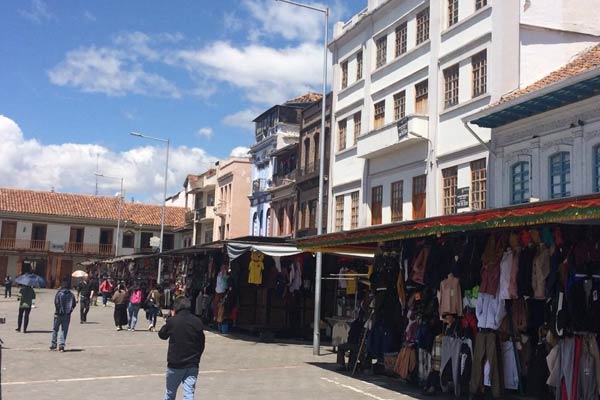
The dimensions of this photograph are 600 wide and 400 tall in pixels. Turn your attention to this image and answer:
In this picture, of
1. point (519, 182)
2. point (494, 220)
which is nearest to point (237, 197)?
point (519, 182)

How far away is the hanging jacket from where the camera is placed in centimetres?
1049

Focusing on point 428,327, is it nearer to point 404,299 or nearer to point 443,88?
point 404,299

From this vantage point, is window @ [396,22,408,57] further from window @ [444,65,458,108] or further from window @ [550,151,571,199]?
window @ [550,151,571,199]

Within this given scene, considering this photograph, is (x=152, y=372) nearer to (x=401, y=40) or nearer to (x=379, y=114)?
(x=379, y=114)

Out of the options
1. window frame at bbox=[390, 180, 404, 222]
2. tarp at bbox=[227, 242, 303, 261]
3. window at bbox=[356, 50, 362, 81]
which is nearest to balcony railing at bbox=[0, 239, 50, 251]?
window at bbox=[356, 50, 362, 81]

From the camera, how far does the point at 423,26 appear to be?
24.5 metres

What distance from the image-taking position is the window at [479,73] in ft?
68.2

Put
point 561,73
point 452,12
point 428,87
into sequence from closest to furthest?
point 561,73 < point 452,12 < point 428,87

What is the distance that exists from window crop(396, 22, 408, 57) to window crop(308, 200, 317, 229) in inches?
435

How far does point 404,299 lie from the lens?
42.9ft

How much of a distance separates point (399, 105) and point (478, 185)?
237 inches

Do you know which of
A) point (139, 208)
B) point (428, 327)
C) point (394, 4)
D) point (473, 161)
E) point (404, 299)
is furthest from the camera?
point (139, 208)

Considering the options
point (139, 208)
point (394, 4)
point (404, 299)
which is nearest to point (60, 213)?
point (139, 208)

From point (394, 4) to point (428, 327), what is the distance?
677 inches
